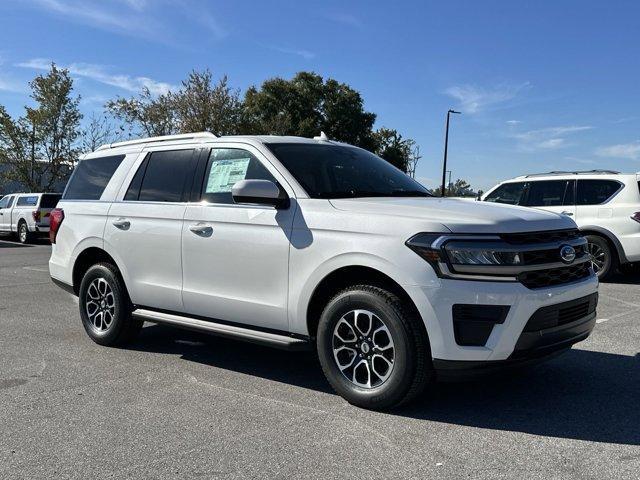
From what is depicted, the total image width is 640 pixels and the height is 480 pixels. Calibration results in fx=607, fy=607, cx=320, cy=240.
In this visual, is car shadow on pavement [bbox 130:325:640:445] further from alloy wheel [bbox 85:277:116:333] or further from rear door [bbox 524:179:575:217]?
rear door [bbox 524:179:575:217]

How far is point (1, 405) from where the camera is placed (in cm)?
414

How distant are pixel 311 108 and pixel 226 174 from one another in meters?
34.7

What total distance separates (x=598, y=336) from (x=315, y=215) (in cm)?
364

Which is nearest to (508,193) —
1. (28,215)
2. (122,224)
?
(122,224)

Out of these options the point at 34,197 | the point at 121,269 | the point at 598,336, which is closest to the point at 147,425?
the point at 121,269

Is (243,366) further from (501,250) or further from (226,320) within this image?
(501,250)

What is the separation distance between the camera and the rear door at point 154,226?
5098 millimetres

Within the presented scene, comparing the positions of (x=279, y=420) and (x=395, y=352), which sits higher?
(x=395, y=352)

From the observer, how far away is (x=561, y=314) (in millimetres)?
3832

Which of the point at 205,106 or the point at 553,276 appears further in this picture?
the point at 205,106

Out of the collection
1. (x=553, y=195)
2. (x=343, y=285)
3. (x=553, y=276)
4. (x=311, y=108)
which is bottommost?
(x=343, y=285)

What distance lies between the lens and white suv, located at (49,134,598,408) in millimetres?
3613

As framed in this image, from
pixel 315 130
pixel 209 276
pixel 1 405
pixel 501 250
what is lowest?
pixel 1 405

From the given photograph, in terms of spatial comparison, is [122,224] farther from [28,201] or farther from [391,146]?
[391,146]
